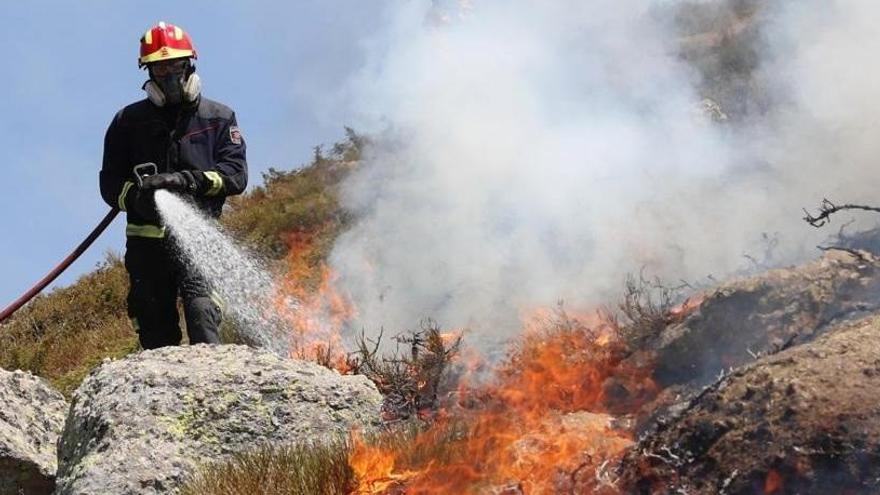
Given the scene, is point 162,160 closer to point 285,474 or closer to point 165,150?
point 165,150

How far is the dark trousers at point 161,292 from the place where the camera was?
16.9 ft

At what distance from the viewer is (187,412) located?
4145 millimetres

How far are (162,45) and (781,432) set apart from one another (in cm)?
374

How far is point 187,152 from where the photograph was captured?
5391mm

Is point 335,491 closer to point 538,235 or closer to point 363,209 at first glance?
point 538,235

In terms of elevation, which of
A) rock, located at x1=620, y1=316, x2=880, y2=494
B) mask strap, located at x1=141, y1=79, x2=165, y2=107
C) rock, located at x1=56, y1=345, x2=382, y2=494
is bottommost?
rock, located at x1=620, y1=316, x2=880, y2=494

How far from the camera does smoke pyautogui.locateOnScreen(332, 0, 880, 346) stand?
8.08 metres

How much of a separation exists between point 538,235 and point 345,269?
5.97ft

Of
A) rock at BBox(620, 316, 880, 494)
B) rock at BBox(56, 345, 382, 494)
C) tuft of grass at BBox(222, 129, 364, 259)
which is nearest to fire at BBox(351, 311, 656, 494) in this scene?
rock at BBox(620, 316, 880, 494)

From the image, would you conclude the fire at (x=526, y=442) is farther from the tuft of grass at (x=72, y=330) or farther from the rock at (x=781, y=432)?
the tuft of grass at (x=72, y=330)

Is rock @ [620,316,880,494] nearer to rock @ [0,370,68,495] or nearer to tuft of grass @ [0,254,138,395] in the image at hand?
rock @ [0,370,68,495]

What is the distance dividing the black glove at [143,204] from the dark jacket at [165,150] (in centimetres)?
4

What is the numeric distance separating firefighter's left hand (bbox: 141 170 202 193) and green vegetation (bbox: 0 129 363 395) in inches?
111

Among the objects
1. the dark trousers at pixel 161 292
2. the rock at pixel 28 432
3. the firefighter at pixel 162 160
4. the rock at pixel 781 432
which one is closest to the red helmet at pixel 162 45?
the firefighter at pixel 162 160
